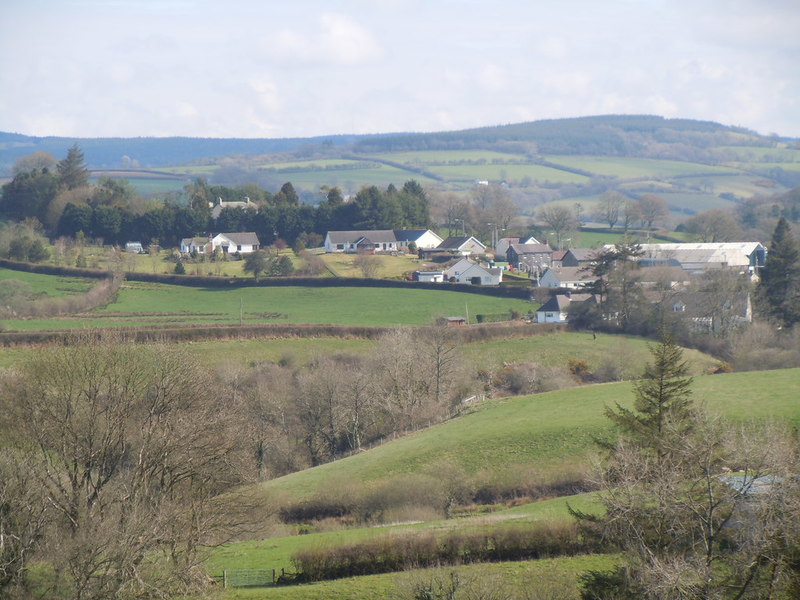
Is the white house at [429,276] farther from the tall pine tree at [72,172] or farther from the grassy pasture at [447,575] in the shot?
the grassy pasture at [447,575]

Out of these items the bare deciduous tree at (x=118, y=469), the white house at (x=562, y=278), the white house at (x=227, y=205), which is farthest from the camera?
the white house at (x=227, y=205)

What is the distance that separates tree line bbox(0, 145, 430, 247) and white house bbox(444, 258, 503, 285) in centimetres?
2016

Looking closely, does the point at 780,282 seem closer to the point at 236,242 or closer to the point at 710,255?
the point at 710,255

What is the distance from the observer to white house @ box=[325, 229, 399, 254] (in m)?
89.6

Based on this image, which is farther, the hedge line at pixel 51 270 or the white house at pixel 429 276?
the white house at pixel 429 276

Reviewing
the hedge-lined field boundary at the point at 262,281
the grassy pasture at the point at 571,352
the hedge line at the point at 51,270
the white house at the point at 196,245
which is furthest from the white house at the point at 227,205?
the grassy pasture at the point at 571,352

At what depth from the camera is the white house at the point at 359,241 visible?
3529 inches

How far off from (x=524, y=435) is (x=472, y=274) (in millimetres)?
42359

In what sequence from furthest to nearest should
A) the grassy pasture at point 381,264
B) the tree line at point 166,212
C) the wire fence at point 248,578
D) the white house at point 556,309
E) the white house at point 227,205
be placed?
the white house at point 227,205, the tree line at point 166,212, the grassy pasture at point 381,264, the white house at point 556,309, the wire fence at point 248,578

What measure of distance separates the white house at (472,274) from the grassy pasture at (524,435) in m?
35.8

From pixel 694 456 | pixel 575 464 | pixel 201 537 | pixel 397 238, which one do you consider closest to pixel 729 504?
pixel 694 456

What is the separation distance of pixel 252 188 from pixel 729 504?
9740 centimetres

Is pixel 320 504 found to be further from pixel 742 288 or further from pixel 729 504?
pixel 742 288

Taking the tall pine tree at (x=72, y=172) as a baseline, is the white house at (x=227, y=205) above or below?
below
